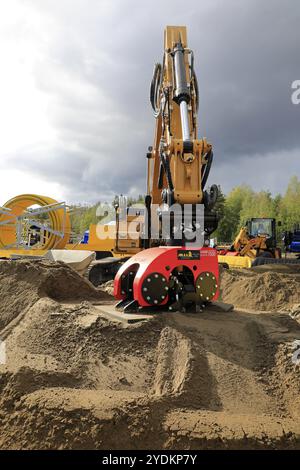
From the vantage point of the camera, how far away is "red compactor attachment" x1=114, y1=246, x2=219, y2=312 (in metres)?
4.81

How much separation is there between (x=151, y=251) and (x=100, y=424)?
2.74 meters

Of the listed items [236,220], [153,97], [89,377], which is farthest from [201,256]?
[236,220]

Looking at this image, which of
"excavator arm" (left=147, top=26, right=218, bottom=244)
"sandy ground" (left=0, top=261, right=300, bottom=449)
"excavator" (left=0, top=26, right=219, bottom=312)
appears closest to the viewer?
"sandy ground" (left=0, top=261, right=300, bottom=449)

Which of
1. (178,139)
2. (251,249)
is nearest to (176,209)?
(178,139)

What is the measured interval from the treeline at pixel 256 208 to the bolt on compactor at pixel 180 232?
1654 inches

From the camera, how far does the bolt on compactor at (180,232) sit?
489cm

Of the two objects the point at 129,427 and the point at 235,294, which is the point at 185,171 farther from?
the point at 235,294

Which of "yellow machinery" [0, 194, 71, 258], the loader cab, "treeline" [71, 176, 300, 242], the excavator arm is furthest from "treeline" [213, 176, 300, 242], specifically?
the excavator arm

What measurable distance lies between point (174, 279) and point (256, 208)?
55048mm

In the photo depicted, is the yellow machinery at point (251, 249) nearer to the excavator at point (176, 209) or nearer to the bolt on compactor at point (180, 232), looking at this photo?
the excavator at point (176, 209)

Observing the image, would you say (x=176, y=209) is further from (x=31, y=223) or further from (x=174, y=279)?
(x=31, y=223)

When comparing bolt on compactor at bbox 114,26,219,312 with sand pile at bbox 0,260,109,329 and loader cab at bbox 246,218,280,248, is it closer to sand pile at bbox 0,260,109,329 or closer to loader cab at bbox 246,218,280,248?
sand pile at bbox 0,260,109,329

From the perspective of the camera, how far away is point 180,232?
537 centimetres

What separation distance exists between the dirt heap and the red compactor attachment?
14.6 feet
